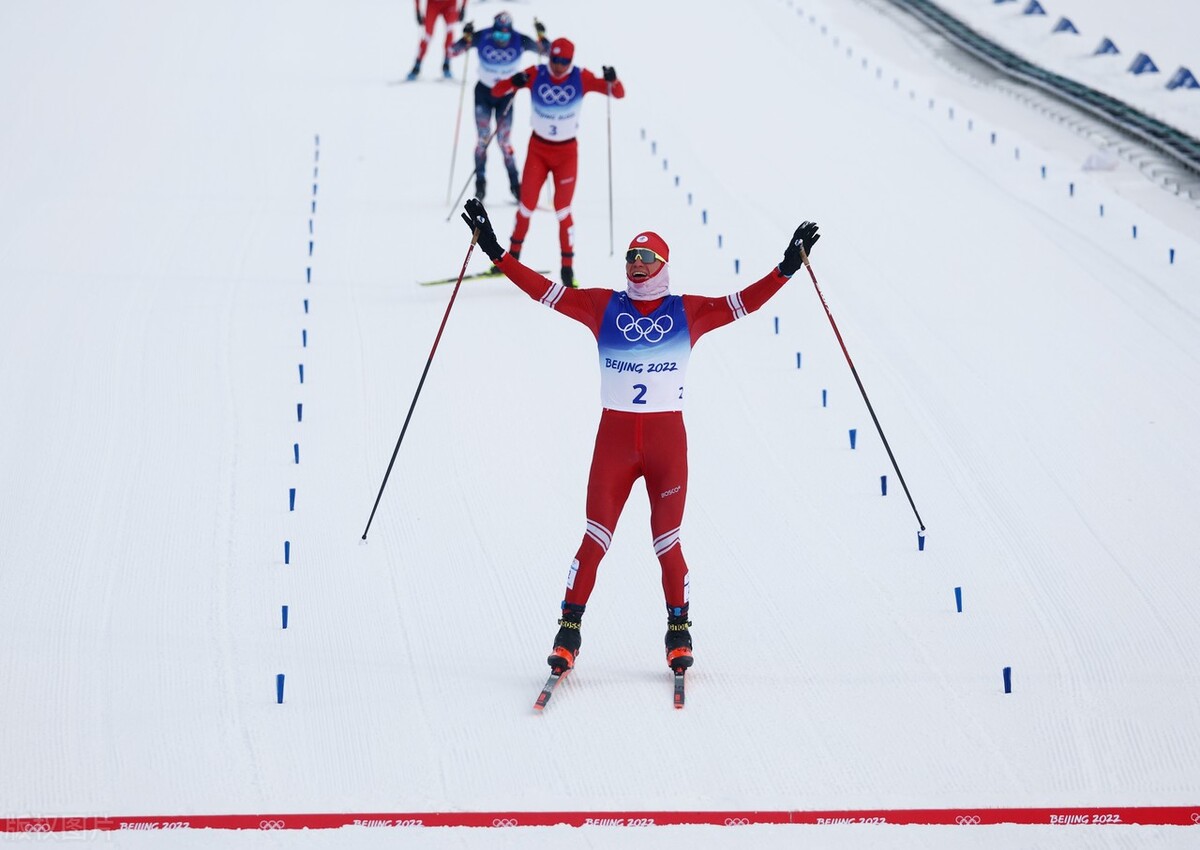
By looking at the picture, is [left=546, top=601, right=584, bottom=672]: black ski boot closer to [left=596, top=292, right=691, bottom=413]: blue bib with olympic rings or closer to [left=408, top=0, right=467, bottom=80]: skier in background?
[left=596, top=292, right=691, bottom=413]: blue bib with olympic rings

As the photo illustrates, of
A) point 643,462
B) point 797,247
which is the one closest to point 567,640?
point 643,462

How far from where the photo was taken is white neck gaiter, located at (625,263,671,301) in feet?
20.8

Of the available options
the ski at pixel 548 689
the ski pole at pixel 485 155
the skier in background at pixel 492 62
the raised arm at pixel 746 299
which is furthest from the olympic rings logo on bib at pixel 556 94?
the ski at pixel 548 689

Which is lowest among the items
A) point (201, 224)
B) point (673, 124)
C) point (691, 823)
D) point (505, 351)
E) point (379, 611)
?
point (691, 823)

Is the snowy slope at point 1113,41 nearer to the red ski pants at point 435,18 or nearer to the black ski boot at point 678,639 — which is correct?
the red ski pants at point 435,18

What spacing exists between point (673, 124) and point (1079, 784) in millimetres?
12509

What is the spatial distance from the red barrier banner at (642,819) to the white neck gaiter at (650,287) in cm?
212

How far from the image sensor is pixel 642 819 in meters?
5.51

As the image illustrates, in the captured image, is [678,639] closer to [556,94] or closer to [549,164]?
[549,164]

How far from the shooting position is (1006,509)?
8305 mm

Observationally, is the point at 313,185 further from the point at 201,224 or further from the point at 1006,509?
the point at 1006,509

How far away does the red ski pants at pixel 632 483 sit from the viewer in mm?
6379

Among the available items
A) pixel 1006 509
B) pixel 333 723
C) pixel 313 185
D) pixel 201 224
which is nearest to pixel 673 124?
pixel 313 185

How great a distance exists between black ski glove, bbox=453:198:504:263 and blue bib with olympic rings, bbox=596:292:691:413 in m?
0.55
